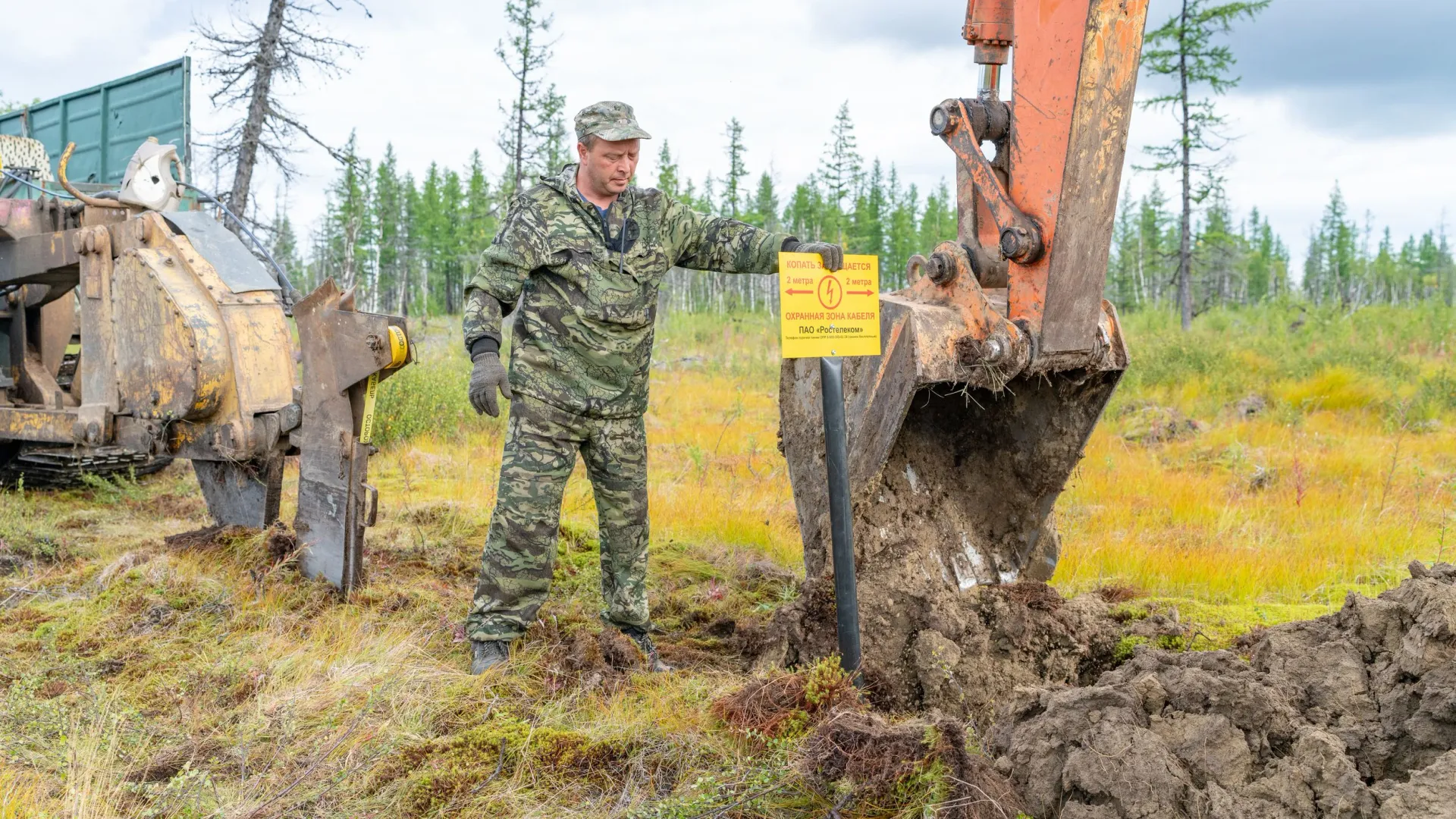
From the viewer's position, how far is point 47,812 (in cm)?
271

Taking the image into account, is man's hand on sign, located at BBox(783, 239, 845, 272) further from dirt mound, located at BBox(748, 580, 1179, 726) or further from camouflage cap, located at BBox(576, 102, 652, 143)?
dirt mound, located at BBox(748, 580, 1179, 726)

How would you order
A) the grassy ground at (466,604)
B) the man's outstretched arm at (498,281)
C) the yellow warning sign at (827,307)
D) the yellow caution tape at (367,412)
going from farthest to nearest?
1. the yellow caution tape at (367,412)
2. the man's outstretched arm at (498,281)
3. the yellow warning sign at (827,307)
4. the grassy ground at (466,604)

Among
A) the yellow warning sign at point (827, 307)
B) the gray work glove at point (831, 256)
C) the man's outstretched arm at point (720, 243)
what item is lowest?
the yellow warning sign at point (827, 307)

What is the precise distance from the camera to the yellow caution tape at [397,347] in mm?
4324

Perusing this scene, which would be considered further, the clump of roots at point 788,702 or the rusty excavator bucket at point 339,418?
the rusty excavator bucket at point 339,418

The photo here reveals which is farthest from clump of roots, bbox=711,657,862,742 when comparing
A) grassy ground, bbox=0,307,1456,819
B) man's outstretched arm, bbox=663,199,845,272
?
man's outstretched arm, bbox=663,199,845,272

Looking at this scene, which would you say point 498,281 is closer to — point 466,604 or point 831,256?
point 831,256

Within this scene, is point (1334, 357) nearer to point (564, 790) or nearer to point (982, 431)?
point (982, 431)

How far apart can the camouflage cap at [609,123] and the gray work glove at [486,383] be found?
927 millimetres

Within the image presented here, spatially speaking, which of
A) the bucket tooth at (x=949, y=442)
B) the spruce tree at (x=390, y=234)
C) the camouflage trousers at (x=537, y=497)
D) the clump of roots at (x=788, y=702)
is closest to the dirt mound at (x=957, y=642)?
the bucket tooth at (x=949, y=442)

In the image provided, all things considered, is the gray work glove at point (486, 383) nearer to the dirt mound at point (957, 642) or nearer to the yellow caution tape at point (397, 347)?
the yellow caution tape at point (397, 347)

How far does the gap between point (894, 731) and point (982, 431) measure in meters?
1.86

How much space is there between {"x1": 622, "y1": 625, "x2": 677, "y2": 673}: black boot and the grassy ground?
118 millimetres

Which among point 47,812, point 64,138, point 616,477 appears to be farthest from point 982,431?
point 64,138
